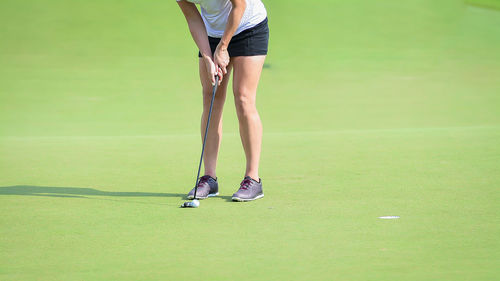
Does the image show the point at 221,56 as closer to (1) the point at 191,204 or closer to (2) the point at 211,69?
(2) the point at 211,69

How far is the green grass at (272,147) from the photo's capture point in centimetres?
241

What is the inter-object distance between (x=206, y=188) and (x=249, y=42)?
751 mm

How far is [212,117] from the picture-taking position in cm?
364

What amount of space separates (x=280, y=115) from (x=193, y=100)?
1014 mm

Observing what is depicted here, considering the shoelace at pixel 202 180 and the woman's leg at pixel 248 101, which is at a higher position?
the woman's leg at pixel 248 101

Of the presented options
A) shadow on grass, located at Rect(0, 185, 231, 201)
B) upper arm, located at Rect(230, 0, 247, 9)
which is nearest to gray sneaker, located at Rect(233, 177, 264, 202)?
shadow on grass, located at Rect(0, 185, 231, 201)

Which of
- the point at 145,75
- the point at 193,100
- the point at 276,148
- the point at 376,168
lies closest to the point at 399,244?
the point at 376,168

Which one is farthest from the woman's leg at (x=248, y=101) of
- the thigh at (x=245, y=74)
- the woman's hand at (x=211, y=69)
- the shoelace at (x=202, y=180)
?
the shoelace at (x=202, y=180)

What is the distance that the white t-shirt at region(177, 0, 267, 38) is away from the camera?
340 cm

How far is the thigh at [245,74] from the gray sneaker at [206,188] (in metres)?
0.46

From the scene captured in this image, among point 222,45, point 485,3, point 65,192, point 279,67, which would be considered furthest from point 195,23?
point 485,3

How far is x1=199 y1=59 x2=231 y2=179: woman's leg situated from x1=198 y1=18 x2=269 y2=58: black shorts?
14 centimetres

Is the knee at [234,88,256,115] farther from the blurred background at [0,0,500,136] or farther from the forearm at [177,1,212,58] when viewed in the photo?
the blurred background at [0,0,500,136]

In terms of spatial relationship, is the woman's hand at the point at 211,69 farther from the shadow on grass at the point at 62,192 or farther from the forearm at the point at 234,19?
the shadow on grass at the point at 62,192
